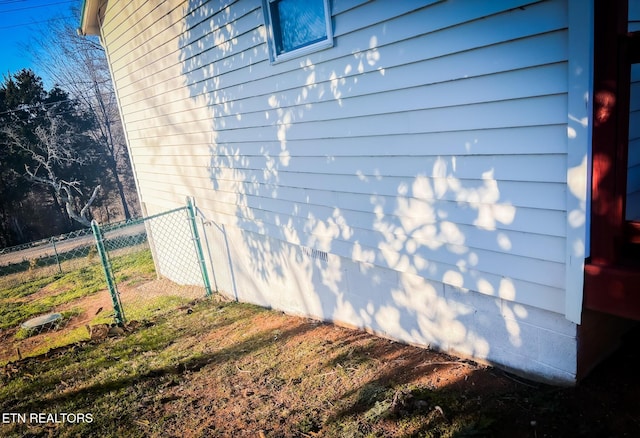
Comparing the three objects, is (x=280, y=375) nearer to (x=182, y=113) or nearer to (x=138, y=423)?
(x=138, y=423)

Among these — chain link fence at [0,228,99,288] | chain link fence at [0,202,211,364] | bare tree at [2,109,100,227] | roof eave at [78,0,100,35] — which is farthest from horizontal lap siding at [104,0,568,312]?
bare tree at [2,109,100,227]

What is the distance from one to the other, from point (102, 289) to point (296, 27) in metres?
9.32

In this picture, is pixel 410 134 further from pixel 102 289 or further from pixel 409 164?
pixel 102 289

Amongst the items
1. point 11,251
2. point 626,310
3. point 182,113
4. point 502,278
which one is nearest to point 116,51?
point 182,113

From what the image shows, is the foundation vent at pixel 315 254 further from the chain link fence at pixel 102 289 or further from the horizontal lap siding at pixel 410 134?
the chain link fence at pixel 102 289

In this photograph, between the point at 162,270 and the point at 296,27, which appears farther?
the point at 162,270

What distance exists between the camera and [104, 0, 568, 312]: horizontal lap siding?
2457 millimetres

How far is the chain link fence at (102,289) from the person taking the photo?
6941 mm

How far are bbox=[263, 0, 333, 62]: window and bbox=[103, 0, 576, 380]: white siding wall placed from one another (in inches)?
5.0

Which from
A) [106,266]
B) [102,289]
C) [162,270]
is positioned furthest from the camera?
[102,289]

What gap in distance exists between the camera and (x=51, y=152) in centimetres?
2292

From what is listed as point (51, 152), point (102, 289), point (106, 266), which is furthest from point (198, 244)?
point (51, 152)

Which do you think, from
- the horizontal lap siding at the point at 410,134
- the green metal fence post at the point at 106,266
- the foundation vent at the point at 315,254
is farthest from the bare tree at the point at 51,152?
the foundation vent at the point at 315,254

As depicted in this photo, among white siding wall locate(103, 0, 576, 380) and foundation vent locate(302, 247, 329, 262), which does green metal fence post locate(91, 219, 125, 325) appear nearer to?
white siding wall locate(103, 0, 576, 380)
